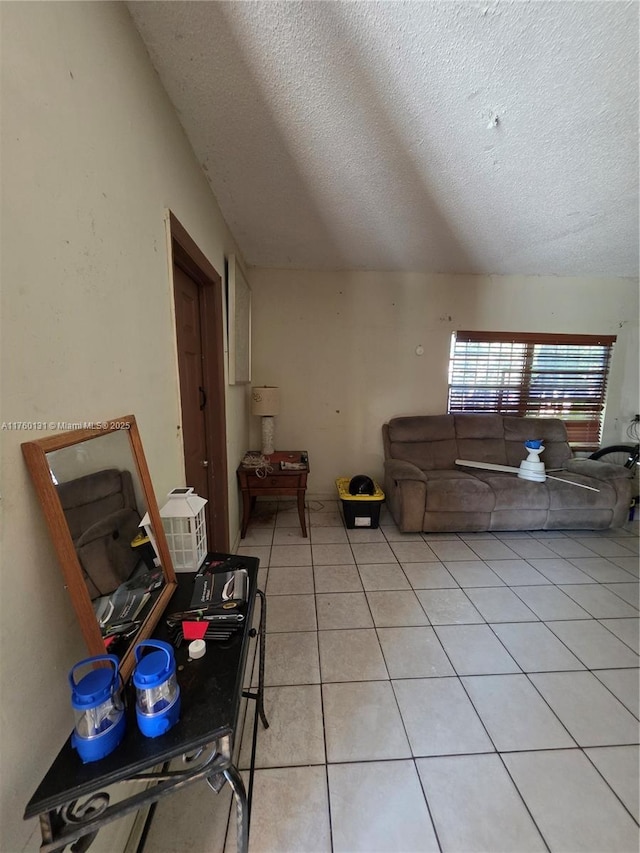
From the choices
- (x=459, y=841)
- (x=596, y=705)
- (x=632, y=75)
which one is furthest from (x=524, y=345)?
(x=459, y=841)

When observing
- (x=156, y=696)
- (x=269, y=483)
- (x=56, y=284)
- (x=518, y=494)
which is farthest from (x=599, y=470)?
(x=56, y=284)

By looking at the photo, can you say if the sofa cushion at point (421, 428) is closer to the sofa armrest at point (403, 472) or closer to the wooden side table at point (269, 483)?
the sofa armrest at point (403, 472)

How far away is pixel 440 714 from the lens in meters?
1.36

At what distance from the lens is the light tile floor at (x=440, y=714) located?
1.02 meters

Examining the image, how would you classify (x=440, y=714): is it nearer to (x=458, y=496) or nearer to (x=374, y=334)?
(x=458, y=496)

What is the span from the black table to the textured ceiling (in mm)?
1882

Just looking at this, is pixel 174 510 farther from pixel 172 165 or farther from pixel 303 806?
pixel 172 165

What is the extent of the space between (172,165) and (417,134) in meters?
1.11

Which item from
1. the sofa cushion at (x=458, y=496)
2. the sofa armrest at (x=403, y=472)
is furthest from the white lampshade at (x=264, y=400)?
the sofa cushion at (x=458, y=496)

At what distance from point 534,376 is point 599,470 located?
1157mm

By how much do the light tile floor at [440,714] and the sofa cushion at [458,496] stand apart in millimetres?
489

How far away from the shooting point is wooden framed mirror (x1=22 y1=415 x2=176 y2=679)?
66cm

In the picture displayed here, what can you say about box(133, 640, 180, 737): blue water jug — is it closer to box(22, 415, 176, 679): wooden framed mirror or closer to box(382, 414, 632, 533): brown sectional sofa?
box(22, 415, 176, 679): wooden framed mirror

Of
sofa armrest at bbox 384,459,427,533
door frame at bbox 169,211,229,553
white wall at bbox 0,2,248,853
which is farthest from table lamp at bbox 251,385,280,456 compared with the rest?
white wall at bbox 0,2,248,853
